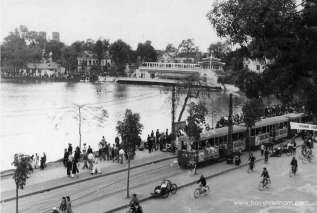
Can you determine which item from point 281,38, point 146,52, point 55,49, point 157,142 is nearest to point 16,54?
point 55,49

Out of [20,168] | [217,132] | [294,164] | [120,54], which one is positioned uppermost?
[120,54]

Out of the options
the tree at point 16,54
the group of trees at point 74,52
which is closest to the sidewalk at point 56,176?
the group of trees at point 74,52

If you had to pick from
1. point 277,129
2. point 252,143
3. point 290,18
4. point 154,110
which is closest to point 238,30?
point 290,18

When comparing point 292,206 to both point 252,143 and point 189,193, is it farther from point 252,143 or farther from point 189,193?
point 252,143

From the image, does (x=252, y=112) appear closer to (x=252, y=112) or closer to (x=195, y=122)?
(x=252, y=112)

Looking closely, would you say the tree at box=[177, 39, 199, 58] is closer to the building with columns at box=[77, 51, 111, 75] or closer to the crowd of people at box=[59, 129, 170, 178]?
the building with columns at box=[77, 51, 111, 75]
